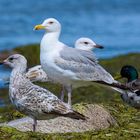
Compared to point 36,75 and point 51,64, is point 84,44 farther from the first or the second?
point 36,75

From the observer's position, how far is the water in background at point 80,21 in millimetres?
35844

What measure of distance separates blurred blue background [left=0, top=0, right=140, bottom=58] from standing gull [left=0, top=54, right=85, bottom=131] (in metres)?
17.4

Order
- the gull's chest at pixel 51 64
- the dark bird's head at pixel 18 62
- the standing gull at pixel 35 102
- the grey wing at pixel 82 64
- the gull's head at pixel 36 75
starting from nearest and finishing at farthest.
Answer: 1. the standing gull at pixel 35 102
2. the dark bird's head at pixel 18 62
3. the gull's chest at pixel 51 64
4. the grey wing at pixel 82 64
5. the gull's head at pixel 36 75

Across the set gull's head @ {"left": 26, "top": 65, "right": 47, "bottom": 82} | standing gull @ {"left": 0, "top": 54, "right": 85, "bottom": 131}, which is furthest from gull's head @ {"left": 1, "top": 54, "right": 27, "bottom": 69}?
gull's head @ {"left": 26, "top": 65, "right": 47, "bottom": 82}

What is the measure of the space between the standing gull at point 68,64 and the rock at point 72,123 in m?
0.75

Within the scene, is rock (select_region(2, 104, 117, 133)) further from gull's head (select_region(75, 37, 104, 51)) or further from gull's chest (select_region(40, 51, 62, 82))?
gull's head (select_region(75, 37, 104, 51))

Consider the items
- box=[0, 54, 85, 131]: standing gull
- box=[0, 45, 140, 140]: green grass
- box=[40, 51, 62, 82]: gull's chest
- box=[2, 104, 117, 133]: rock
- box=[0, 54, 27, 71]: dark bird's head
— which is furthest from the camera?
box=[40, 51, 62, 82]: gull's chest

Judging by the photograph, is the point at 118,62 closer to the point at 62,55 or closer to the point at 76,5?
the point at 62,55

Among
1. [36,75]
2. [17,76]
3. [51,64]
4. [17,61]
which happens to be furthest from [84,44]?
[17,76]

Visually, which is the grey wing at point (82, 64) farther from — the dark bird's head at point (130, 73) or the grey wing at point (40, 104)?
the dark bird's head at point (130, 73)

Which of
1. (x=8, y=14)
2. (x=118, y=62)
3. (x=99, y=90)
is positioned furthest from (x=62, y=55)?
(x=8, y=14)

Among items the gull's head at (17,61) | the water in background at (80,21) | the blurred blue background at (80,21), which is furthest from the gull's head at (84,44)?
the blurred blue background at (80,21)

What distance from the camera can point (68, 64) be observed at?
14141 millimetres

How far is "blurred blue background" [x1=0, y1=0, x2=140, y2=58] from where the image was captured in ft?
118
